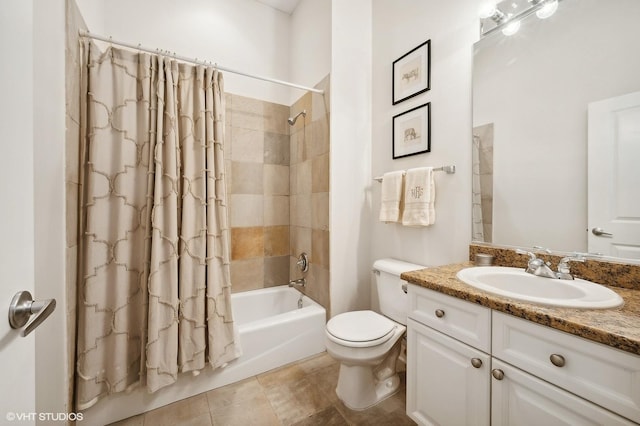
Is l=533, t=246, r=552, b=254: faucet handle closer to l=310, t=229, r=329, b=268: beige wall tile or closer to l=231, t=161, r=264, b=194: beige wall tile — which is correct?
l=310, t=229, r=329, b=268: beige wall tile

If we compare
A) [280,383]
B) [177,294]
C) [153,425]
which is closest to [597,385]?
[280,383]

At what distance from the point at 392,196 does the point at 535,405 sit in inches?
47.8

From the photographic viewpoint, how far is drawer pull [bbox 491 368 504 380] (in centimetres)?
84

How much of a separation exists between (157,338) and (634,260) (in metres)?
2.18

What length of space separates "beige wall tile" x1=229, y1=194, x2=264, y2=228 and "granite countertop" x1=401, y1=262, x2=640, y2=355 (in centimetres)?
177

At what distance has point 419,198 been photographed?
159 cm

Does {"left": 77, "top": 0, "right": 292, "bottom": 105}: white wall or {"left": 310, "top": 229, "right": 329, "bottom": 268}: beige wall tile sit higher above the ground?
{"left": 77, "top": 0, "right": 292, "bottom": 105}: white wall

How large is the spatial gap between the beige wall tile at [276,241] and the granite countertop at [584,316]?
1.73m

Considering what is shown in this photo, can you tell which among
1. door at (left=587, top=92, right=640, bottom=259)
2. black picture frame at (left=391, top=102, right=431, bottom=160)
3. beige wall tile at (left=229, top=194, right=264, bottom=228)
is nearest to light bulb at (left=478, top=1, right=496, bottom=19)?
black picture frame at (left=391, top=102, right=431, bottom=160)

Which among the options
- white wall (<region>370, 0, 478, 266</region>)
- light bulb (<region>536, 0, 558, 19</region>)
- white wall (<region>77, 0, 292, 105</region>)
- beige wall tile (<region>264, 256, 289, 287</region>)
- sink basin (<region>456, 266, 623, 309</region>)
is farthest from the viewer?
beige wall tile (<region>264, 256, 289, 287</region>)

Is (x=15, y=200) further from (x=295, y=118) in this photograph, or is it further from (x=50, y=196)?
(x=295, y=118)

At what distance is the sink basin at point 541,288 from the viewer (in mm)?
771

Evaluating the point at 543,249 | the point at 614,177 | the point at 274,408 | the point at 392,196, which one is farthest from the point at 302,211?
the point at 614,177

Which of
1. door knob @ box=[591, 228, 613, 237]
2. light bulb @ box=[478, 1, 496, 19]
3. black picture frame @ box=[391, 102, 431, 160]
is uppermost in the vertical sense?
light bulb @ box=[478, 1, 496, 19]
